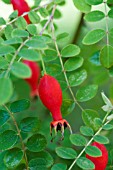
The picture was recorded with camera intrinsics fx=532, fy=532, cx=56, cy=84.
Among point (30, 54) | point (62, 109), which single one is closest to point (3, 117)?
point (62, 109)

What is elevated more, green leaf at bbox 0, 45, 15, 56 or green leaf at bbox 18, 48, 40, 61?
green leaf at bbox 0, 45, 15, 56

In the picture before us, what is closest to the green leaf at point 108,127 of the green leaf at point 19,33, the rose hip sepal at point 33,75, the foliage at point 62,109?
the foliage at point 62,109

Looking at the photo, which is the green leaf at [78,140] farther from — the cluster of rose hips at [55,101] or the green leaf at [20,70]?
the green leaf at [20,70]

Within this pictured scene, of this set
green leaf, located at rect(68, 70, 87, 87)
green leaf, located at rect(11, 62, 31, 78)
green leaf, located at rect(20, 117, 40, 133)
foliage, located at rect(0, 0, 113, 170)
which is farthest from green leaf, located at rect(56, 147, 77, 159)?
green leaf, located at rect(11, 62, 31, 78)

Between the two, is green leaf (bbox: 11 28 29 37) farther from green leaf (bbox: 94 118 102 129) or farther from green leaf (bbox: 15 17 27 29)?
green leaf (bbox: 94 118 102 129)

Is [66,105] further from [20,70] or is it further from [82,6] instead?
[20,70]

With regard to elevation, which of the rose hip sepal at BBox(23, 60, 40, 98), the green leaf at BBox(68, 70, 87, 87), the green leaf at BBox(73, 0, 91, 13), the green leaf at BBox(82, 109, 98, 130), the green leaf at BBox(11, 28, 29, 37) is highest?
the green leaf at BBox(11, 28, 29, 37)

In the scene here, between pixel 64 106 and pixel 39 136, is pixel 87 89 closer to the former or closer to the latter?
pixel 64 106

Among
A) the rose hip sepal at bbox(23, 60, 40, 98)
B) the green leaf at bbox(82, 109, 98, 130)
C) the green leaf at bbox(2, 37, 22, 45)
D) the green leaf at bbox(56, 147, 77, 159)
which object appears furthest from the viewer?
the rose hip sepal at bbox(23, 60, 40, 98)

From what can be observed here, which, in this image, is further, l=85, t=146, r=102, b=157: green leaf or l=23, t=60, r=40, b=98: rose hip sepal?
l=23, t=60, r=40, b=98: rose hip sepal
